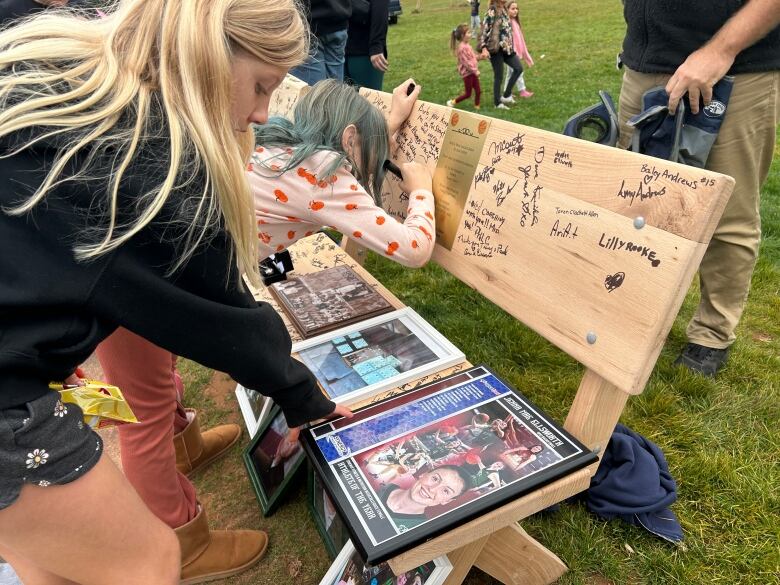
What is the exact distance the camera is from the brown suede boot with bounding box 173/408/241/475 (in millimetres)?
2125

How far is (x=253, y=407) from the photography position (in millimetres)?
2303

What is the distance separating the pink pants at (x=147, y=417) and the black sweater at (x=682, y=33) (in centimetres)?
203

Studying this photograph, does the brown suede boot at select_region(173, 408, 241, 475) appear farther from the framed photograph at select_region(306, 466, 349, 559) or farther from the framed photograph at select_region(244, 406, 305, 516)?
the framed photograph at select_region(306, 466, 349, 559)

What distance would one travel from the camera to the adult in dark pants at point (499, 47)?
7586 millimetres

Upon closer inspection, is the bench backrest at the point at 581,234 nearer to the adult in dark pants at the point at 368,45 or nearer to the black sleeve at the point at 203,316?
the black sleeve at the point at 203,316

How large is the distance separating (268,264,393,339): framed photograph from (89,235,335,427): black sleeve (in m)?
0.72

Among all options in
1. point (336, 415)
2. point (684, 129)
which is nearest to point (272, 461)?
point (336, 415)

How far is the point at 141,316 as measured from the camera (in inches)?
36.8

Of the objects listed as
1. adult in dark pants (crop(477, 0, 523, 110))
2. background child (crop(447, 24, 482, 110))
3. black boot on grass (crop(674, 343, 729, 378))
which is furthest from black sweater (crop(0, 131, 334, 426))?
adult in dark pants (crop(477, 0, 523, 110))

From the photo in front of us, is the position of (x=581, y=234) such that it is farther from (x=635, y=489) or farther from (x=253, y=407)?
(x=253, y=407)

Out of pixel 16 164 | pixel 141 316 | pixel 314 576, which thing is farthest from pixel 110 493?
pixel 314 576

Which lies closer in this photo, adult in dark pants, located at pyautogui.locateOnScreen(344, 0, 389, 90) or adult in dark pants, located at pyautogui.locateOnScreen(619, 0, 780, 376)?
adult in dark pants, located at pyautogui.locateOnScreen(619, 0, 780, 376)

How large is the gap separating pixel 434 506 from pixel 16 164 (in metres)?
1.01

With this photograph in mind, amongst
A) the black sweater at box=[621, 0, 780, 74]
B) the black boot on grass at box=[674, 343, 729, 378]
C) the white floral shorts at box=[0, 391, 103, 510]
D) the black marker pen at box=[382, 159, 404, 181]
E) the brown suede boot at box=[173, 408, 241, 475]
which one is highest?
the black sweater at box=[621, 0, 780, 74]
